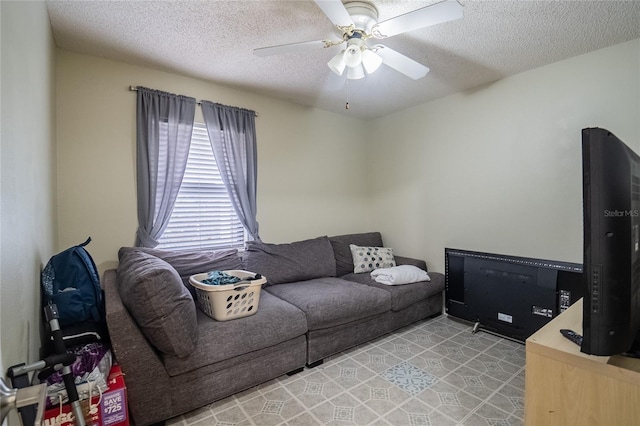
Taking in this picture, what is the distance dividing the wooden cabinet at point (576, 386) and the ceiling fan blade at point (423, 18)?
1494 mm

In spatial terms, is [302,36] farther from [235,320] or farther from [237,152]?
[235,320]

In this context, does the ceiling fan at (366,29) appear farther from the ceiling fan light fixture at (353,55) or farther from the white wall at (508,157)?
the white wall at (508,157)

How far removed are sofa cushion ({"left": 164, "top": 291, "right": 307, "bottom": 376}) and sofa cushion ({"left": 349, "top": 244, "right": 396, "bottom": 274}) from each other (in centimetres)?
138

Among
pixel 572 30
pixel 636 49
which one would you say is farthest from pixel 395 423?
Answer: pixel 636 49

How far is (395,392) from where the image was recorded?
2.04m

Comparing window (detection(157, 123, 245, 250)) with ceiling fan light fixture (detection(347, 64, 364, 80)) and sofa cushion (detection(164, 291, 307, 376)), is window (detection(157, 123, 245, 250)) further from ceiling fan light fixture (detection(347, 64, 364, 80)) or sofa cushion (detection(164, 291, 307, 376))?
ceiling fan light fixture (detection(347, 64, 364, 80))

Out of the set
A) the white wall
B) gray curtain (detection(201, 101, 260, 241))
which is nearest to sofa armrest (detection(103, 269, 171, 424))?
gray curtain (detection(201, 101, 260, 241))

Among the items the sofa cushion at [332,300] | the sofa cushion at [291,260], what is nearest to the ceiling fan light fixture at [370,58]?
the sofa cushion at [332,300]

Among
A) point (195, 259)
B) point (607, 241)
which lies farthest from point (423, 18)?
point (195, 259)

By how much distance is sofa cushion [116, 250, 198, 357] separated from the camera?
1639 mm

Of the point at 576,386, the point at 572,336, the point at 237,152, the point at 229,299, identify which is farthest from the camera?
the point at 237,152

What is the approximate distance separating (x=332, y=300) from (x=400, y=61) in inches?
73.9

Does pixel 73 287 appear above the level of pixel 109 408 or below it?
above

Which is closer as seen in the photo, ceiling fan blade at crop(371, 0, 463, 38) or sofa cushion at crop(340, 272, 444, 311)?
ceiling fan blade at crop(371, 0, 463, 38)
